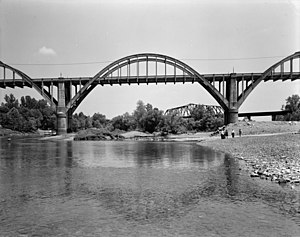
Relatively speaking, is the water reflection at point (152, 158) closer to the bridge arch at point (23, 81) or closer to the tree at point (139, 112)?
the bridge arch at point (23, 81)

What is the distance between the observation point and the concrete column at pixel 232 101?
275 feet

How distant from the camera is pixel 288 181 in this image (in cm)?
1739

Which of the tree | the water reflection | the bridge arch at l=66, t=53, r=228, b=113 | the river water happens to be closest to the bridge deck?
the bridge arch at l=66, t=53, r=228, b=113

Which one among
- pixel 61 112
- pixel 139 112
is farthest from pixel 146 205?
pixel 139 112

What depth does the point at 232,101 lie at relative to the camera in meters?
84.2

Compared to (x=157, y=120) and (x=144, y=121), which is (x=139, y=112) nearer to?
(x=144, y=121)

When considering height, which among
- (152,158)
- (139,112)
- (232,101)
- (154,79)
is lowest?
A: (152,158)

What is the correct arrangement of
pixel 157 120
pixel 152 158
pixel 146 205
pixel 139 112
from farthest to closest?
1. pixel 139 112
2. pixel 157 120
3. pixel 152 158
4. pixel 146 205

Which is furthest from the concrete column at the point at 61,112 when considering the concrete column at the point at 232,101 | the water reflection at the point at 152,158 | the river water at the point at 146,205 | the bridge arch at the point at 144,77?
the river water at the point at 146,205

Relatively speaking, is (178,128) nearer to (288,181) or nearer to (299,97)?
(299,97)

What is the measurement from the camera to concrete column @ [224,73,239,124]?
8388cm

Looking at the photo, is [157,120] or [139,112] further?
[139,112]

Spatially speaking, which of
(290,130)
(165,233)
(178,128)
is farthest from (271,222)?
(178,128)

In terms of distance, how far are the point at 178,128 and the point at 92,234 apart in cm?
10663
